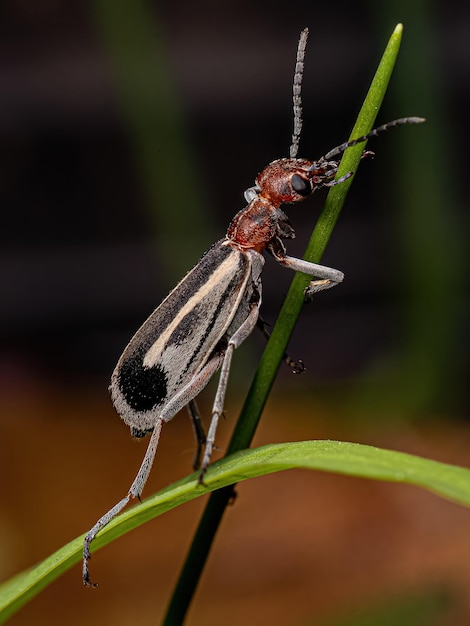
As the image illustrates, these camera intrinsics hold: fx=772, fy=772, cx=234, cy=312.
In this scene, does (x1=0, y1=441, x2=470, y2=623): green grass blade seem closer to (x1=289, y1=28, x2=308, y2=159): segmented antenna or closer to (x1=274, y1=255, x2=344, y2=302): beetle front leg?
(x1=274, y1=255, x2=344, y2=302): beetle front leg

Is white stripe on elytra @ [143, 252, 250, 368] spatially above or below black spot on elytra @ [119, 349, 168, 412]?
above

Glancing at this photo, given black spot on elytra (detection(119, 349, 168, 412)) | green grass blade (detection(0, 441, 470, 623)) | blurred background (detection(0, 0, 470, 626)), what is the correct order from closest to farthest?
green grass blade (detection(0, 441, 470, 623)), black spot on elytra (detection(119, 349, 168, 412)), blurred background (detection(0, 0, 470, 626))

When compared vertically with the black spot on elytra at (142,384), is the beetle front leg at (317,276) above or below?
above

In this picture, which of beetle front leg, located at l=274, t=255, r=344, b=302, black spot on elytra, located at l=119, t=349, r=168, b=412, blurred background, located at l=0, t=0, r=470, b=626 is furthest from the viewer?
blurred background, located at l=0, t=0, r=470, b=626

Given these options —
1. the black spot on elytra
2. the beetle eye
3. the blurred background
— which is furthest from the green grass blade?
the blurred background

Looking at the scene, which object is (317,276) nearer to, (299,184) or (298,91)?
(299,184)

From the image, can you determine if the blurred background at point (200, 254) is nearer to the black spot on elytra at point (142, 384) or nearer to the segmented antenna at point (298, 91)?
the black spot on elytra at point (142, 384)

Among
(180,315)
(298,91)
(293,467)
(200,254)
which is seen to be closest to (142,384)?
(180,315)

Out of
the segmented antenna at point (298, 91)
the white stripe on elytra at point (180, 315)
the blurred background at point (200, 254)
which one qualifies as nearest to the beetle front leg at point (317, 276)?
the white stripe on elytra at point (180, 315)

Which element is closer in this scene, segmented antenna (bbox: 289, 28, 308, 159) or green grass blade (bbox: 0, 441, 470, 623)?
green grass blade (bbox: 0, 441, 470, 623)
